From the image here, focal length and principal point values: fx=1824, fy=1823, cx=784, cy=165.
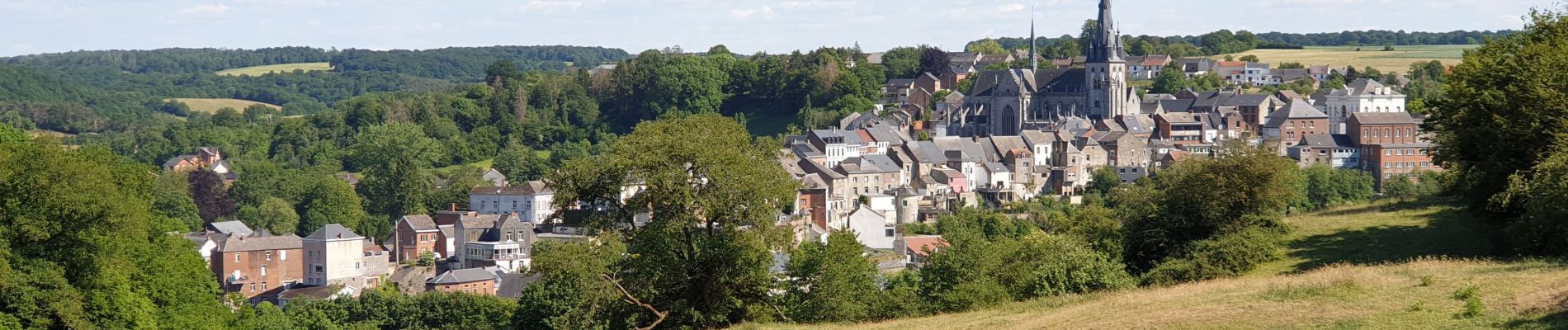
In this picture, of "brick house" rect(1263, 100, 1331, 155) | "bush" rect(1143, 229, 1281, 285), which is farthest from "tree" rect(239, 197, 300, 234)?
"bush" rect(1143, 229, 1281, 285)

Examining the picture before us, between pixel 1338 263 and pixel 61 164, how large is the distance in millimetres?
20894

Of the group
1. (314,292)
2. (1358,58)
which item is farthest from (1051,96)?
(314,292)

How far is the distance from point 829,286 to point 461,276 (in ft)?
141

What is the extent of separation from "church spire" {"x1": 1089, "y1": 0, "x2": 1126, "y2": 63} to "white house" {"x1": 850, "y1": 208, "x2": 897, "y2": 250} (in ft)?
111

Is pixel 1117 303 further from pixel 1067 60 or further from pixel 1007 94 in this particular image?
pixel 1067 60

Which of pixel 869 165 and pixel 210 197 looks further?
pixel 210 197

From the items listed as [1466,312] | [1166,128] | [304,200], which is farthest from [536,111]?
[1466,312]

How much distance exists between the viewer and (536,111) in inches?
5310

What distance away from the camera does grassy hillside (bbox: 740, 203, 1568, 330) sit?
20.7 meters

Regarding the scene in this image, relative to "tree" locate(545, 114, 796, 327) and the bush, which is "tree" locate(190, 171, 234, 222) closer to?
"tree" locate(545, 114, 796, 327)

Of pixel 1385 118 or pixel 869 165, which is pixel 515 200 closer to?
pixel 869 165

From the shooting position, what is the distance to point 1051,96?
111812 millimetres

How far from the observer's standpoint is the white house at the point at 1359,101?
10562cm

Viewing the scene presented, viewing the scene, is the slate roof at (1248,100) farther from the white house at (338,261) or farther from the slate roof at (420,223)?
the white house at (338,261)
